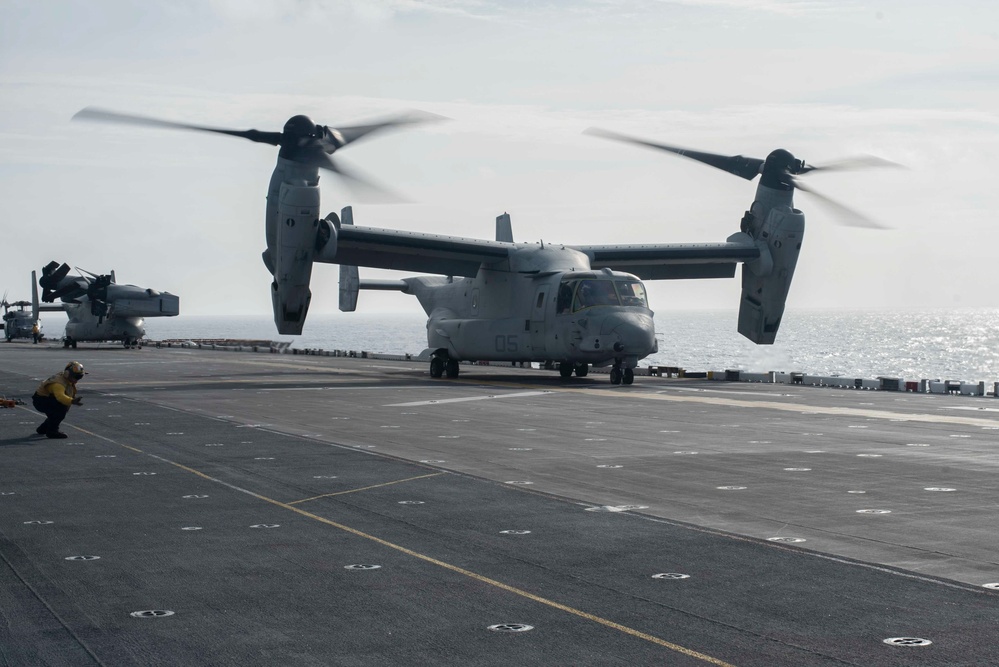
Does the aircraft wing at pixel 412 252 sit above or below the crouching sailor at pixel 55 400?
above

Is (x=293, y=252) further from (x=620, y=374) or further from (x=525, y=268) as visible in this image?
(x=620, y=374)

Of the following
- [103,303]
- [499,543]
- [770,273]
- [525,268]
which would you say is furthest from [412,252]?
[103,303]

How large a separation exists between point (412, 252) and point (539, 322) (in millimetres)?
5733

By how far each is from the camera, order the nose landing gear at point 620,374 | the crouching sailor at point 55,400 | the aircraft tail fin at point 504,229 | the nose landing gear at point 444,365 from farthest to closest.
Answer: the aircraft tail fin at point 504,229
the nose landing gear at point 444,365
the nose landing gear at point 620,374
the crouching sailor at point 55,400

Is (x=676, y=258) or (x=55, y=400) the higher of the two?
(x=676, y=258)

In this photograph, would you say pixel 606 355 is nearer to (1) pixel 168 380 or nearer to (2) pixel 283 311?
(2) pixel 283 311

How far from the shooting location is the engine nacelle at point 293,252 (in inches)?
1377

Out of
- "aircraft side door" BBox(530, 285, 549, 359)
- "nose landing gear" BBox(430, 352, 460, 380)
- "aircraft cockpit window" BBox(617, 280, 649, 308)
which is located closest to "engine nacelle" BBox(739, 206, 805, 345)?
"aircraft cockpit window" BBox(617, 280, 649, 308)

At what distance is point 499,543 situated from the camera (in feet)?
34.6

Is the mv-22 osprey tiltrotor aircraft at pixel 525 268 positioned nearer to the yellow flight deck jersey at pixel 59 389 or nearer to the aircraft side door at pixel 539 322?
the aircraft side door at pixel 539 322

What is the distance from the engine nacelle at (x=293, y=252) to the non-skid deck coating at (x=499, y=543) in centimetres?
1317

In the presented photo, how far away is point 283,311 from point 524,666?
101ft

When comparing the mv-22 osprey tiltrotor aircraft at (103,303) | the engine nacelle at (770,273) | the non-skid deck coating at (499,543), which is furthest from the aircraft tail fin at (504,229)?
the mv-22 osprey tiltrotor aircraft at (103,303)

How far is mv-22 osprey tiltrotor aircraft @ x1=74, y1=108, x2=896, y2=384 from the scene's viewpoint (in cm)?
3534
